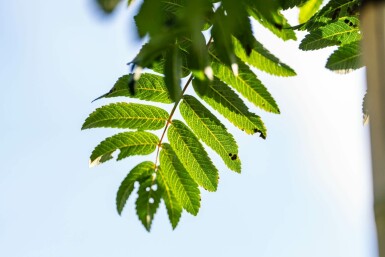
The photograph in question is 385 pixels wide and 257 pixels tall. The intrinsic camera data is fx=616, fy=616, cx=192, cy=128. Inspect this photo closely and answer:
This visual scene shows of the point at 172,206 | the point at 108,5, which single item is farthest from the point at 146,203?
the point at 108,5

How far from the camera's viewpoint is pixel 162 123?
7.09ft

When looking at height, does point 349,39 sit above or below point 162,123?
above

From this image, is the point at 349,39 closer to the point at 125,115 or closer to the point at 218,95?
the point at 218,95

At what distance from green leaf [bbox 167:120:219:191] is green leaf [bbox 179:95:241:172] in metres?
0.04

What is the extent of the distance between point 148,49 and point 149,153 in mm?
1207

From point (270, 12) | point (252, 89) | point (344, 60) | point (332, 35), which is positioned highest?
point (332, 35)

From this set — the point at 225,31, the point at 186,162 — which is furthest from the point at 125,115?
the point at 225,31

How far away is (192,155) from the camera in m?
2.11

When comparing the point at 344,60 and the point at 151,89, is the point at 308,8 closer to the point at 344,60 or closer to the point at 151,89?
the point at 344,60

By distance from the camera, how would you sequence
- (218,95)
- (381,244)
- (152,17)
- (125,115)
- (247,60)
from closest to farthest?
1. (381,244)
2. (152,17)
3. (247,60)
4. (218,95)
5. (125,115)

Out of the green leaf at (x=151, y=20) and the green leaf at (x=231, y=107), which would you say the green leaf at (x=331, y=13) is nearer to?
the green leaf at (x=231, y=107)

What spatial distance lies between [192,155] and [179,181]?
12 centimetres

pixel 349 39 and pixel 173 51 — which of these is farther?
pixel 349 39

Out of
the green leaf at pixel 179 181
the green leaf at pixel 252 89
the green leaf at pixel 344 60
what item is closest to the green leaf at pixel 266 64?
the green leaf at pixel 252 89
